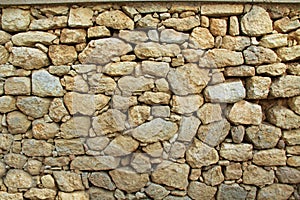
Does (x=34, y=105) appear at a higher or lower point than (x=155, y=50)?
lower

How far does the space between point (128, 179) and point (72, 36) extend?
1.15 m

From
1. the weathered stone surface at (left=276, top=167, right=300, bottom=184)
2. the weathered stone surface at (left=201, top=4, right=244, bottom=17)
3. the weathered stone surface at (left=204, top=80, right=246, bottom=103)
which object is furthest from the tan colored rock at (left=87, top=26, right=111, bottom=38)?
the weathered stone surface at (left=276, top=167, right=300, bottom=184)

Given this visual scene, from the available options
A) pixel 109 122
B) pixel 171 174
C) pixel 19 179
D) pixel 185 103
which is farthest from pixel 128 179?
pixel 19 179

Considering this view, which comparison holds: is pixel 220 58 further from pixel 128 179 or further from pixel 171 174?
pixel 128 179

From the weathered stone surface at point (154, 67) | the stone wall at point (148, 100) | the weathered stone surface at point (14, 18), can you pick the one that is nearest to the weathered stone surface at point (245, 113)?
the stone wall at point (148, 100)

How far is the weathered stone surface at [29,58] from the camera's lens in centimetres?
228

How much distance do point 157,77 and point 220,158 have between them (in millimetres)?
797

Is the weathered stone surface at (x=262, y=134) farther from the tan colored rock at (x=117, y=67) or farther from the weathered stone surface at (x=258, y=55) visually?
the tan colored rock at (x=117, y=67)

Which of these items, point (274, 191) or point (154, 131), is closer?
point (154, 131)

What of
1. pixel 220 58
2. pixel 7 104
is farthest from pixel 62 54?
pixel 220 58

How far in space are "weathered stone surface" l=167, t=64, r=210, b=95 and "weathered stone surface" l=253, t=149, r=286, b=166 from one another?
72cm

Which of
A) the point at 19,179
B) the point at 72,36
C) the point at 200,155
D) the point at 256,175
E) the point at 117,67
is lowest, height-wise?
the point at 19,179

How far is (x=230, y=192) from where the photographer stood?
2.42 metres

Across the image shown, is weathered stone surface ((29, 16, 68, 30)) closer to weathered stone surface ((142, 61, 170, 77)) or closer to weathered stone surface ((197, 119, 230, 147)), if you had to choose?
weathered stone surface ((142, 61, 170, 77))
